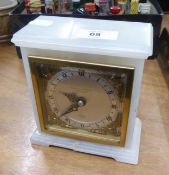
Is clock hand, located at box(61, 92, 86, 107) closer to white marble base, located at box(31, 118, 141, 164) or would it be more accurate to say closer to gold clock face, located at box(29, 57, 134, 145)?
gold clock face, located at box(29, 57, 134, 145)

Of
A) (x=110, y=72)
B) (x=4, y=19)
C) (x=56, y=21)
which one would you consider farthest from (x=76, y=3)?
(x=110, y=72)

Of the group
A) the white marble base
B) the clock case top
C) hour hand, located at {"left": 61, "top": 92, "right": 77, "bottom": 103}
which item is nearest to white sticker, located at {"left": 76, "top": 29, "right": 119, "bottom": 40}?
the clock case top

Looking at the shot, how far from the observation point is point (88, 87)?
16.8 inches

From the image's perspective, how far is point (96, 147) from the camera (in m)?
0.50

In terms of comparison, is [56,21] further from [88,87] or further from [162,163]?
[162,163]

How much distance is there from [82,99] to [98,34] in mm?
125

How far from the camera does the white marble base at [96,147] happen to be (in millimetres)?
486

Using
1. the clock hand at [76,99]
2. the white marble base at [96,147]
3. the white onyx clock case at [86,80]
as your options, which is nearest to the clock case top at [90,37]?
the white onyx clock case at [86,80]

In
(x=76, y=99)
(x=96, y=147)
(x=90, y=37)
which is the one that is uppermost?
(x=90, y=37)

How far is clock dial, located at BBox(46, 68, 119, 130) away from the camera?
417 mm

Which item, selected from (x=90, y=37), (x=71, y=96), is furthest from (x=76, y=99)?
(x=90, y=37)

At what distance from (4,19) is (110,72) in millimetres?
603

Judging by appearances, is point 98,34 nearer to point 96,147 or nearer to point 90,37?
point 90,37

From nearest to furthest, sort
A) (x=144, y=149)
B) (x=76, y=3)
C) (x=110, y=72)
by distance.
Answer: (x=110, y=72) < (x=144, y=149) < (x=76, y=3)
